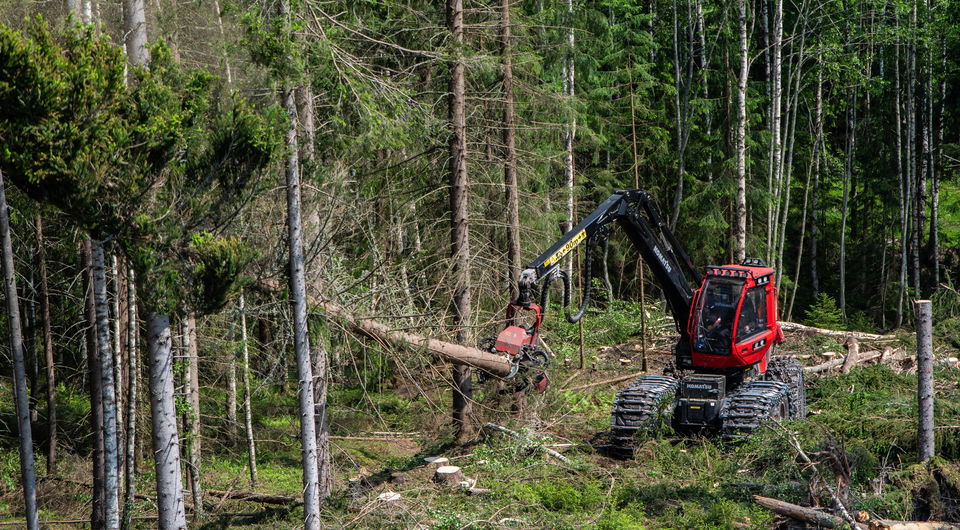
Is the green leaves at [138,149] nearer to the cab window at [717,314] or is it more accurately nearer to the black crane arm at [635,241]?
the black crane arm at [635,241]

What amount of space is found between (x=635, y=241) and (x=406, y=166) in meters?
3.92

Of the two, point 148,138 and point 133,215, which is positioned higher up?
point 148,138

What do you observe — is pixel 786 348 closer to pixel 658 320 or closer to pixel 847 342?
pixel 847 342

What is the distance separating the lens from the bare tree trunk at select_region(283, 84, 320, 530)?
8.99 meters

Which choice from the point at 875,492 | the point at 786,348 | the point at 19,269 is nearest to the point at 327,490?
the point at 875,492

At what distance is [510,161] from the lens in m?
14.9

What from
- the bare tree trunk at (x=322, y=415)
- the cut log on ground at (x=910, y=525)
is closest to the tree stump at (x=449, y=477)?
the bare tree trunk at (x=322, y=415)

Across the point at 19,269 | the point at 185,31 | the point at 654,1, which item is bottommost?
the point at 19,269

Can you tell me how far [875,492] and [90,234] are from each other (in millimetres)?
8768

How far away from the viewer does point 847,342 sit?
1914 centimetres

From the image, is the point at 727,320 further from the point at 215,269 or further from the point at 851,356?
the point at 215,269

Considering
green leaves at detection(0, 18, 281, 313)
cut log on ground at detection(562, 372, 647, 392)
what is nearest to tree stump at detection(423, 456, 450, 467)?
cut log on ground at detection(562, 372, 647, 392)

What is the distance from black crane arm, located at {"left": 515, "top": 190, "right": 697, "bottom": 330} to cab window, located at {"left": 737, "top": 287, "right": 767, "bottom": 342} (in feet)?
2.92

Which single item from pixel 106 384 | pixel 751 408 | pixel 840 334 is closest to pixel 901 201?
pixel 840 334
